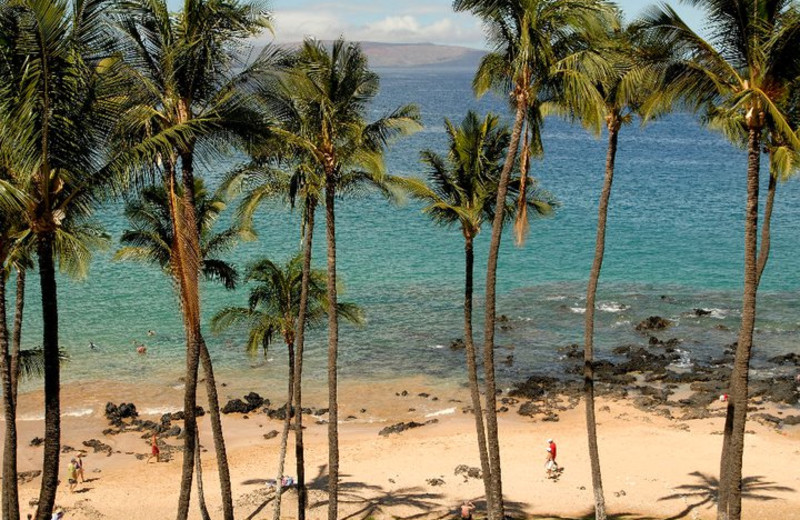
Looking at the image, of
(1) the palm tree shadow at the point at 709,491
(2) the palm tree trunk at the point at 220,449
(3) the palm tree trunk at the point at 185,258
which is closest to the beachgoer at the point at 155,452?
(2) the palm tree trunk at the point at 220,449

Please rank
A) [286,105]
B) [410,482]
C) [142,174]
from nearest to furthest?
1. [142,174]
2. [286,105]
3. [410,482]

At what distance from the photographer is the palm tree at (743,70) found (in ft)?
52.7

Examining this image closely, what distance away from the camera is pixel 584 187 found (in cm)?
10631

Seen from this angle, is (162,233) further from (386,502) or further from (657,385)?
(657,385)

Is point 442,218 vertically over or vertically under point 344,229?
over

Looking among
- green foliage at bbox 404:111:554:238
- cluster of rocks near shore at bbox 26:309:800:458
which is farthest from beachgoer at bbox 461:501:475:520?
cluster of rocks near shore at bbox 26:309:800:458

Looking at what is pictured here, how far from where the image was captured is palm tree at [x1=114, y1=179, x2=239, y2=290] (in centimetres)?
2400

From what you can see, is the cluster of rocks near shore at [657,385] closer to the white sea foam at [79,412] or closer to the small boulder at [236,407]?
the small boulder at [236,407]

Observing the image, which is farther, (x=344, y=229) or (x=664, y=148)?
(x=664, y=148)

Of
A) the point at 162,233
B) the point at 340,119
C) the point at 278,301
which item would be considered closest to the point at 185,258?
the point at 340,119

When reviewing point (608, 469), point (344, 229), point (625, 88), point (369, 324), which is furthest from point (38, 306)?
point (625, 88)

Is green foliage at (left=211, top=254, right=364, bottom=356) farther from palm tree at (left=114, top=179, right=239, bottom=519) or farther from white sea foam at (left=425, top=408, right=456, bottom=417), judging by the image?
white sea foam at (left=425, top=408, right=456, bottom=417)

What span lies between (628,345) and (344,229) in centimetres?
3647

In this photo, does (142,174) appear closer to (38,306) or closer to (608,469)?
(608,469)
